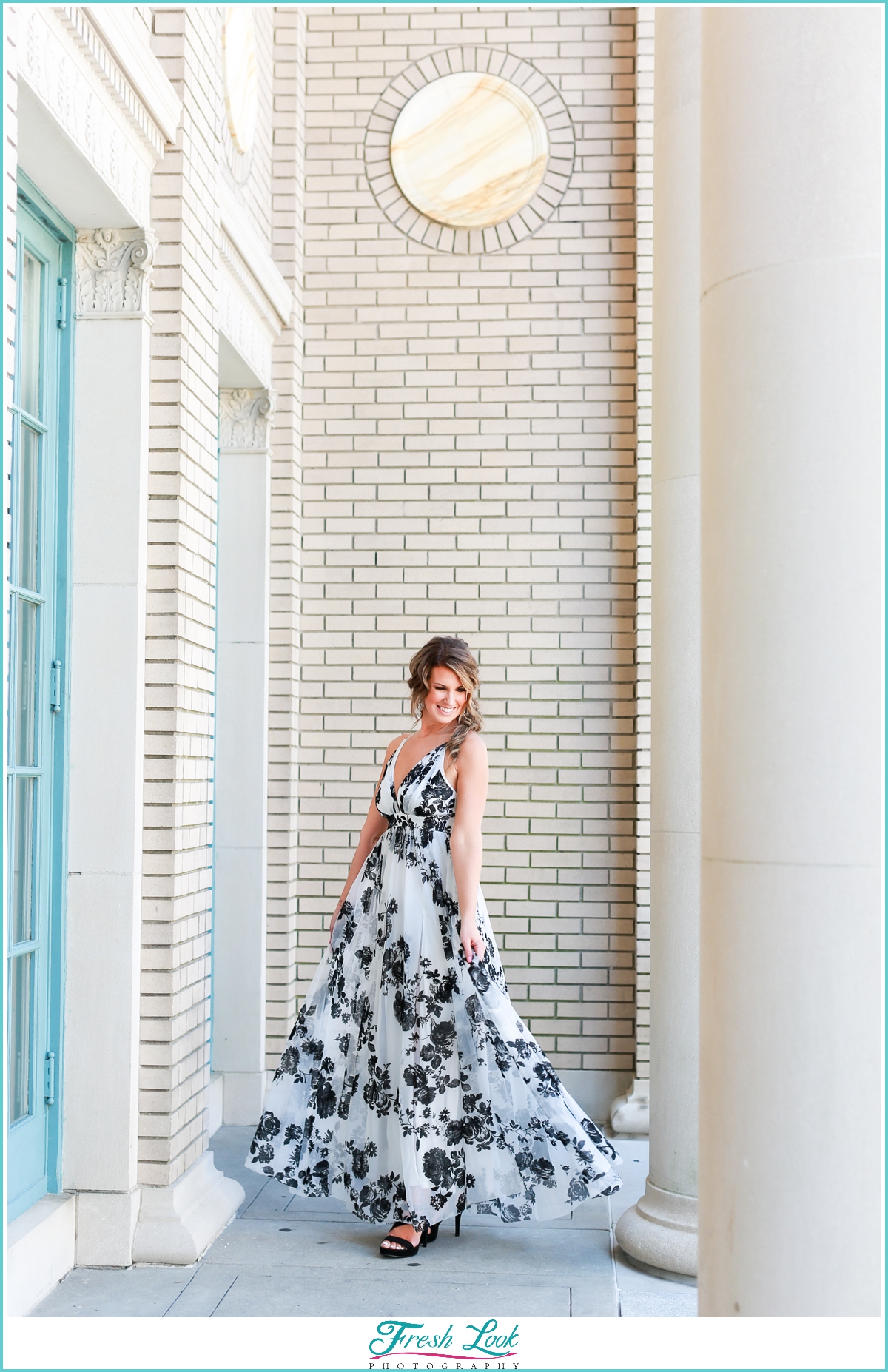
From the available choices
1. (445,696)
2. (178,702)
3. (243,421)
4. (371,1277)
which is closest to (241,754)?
(243,421)

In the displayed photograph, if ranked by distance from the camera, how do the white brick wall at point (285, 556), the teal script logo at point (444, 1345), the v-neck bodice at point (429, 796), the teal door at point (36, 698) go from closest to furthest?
the teal script logo at point (444, 1345)
the teal door at point (36, 698)
the v-neck bodice at point (429, 796)
the white brick wall at point (285, 556)

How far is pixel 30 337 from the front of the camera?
362 centimetres

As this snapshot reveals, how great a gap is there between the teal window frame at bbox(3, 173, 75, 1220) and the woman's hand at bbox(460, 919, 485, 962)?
3.98 ft

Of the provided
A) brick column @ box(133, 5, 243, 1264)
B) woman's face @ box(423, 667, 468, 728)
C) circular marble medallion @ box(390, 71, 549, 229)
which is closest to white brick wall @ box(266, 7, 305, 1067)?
circular marble medallion @ box(390, 71, 549, 229)

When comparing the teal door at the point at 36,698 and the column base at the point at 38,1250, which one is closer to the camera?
the column base at the point at 38,1250

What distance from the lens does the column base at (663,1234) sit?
366 cm

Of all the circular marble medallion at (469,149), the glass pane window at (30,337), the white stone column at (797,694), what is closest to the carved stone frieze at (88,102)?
the glass pane window at (30,337)

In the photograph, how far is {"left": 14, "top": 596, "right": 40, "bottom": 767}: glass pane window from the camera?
11.4 feet

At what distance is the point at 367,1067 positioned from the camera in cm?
410

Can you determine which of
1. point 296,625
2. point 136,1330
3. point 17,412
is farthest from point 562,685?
point 136,1330

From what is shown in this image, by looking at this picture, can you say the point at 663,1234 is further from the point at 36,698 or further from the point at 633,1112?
the point at 36,698

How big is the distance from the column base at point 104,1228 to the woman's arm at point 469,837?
1262 millimetres

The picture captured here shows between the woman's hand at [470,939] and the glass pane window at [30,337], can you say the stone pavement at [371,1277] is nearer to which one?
the woman's hand at [470,939]

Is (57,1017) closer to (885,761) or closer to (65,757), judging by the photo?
(65,757)
